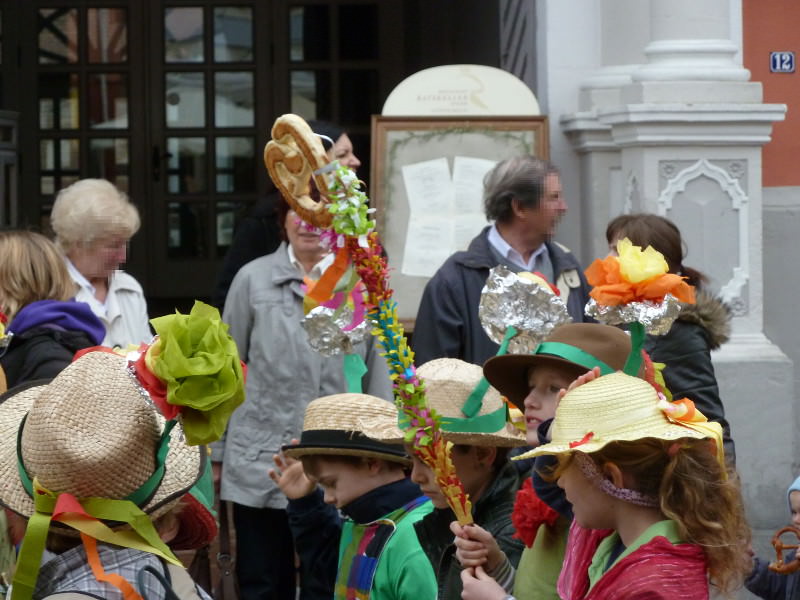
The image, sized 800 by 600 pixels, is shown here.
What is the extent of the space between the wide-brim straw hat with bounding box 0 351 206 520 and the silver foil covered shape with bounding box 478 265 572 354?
3.48 feet

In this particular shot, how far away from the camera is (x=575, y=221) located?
864 cm

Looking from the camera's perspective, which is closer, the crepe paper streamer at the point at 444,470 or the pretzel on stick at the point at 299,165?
the pretzel on stick at the point at 299,165

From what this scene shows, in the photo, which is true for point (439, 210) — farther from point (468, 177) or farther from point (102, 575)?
point (102, 575)

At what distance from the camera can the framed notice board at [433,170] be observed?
7629 mm

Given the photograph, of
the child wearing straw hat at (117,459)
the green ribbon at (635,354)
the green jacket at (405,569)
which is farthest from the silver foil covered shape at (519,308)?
the child wearing straw hat at (117,459)

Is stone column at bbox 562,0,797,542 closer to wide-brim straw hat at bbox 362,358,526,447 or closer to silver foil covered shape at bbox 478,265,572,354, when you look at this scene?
wide-brim straw hat at bbox 362,358,526,447

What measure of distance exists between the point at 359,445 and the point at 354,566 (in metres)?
0.31

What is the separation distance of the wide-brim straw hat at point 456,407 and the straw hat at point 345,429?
127 millimetres

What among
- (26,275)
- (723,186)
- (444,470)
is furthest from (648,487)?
(723,186)

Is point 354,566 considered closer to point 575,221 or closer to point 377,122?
point 377,122

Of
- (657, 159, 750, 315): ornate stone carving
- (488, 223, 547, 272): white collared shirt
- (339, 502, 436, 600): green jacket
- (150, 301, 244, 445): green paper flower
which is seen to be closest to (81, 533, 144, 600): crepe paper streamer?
(150, 301, 244, 445): green paper flower

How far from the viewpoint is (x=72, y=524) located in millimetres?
2770

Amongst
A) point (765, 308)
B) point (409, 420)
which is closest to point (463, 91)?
point (765, 308)

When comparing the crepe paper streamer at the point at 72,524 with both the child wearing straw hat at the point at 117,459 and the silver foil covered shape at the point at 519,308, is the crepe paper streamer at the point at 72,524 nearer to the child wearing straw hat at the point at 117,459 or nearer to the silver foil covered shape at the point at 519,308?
the child wearing straw hat at the point at 117,459
